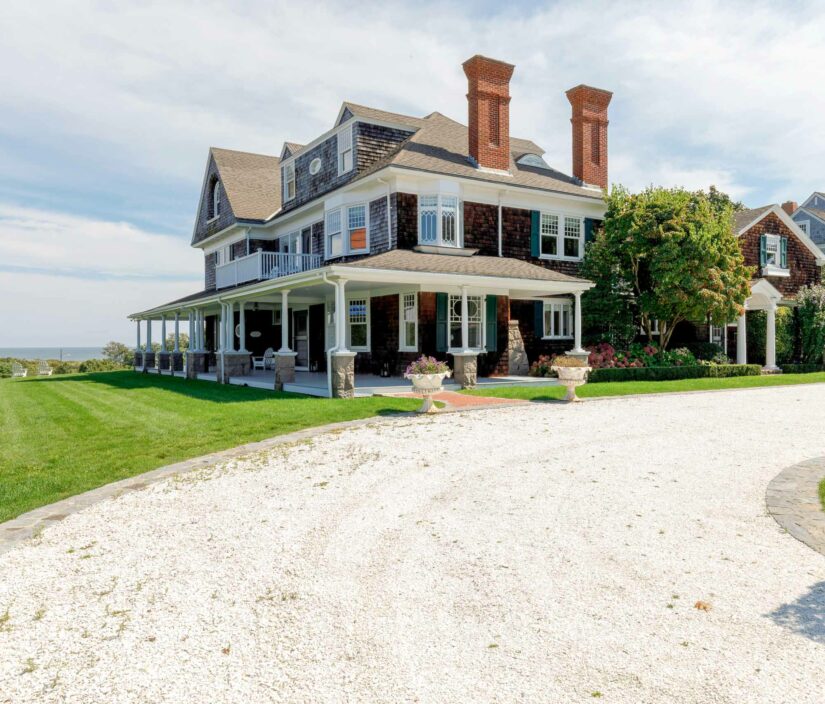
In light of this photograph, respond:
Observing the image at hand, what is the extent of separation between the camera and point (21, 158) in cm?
1777

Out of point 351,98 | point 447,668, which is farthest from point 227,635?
point 351,98

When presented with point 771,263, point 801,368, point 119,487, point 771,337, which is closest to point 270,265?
point 119,487

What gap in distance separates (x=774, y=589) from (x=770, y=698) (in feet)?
4.80

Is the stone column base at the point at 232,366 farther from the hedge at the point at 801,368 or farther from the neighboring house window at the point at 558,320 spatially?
the hedge at the point at 801,368

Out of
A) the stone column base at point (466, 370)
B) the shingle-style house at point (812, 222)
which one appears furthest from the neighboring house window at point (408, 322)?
the shingle-style house at point (812, 222)

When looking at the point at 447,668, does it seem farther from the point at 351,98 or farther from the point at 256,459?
the point at 351,98

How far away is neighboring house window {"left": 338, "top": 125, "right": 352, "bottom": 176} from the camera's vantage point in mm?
21812

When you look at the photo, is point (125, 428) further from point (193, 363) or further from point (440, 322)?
point (193, 363)

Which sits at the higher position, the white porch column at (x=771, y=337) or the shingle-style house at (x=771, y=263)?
the shingle-style house at (x=771, y=263)

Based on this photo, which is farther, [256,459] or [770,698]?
→ [256,459]

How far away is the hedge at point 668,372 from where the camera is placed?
1909 cm

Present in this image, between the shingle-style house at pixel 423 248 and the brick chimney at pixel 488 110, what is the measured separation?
0.17ft

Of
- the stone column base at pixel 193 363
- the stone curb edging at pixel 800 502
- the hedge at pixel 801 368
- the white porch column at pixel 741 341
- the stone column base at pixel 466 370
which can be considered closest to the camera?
the stone curb edging at pixel 800 502

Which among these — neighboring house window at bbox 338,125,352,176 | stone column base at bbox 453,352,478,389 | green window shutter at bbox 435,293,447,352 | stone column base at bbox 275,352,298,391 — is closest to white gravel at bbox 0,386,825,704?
stone column base at bbox 453,352,478,389
